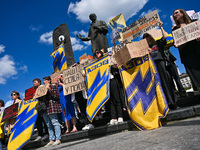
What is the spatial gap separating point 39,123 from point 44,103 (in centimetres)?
125

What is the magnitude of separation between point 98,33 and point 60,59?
217 cm

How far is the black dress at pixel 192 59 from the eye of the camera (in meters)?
3.05

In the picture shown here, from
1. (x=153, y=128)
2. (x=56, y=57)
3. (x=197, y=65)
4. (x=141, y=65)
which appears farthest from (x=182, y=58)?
(x=56, y=57)

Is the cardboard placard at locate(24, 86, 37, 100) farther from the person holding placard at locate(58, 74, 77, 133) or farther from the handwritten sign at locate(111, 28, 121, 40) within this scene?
the handwritten sign at locate(111, 28, 121, 40)

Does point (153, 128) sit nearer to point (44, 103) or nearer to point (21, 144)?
point (44, 103)

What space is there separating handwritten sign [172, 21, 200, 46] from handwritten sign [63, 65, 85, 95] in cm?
263

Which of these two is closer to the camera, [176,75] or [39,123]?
[39,123]

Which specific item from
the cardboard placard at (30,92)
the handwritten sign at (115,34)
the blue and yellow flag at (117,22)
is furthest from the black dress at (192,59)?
the cardboard placard at (30,92)

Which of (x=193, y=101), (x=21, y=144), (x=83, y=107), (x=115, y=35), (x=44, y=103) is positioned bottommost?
(x=21, y=144)

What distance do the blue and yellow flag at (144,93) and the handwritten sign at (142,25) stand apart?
2.82 feet

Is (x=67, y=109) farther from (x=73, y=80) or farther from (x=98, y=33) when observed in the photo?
(x=98, y=33)

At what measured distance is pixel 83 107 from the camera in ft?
14.3

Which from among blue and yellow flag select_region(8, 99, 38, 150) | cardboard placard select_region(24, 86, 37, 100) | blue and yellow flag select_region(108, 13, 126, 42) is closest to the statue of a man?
blue and yellow flag select_region(108, 13, 126, 42)

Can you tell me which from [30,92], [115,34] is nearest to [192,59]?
[115,34]
